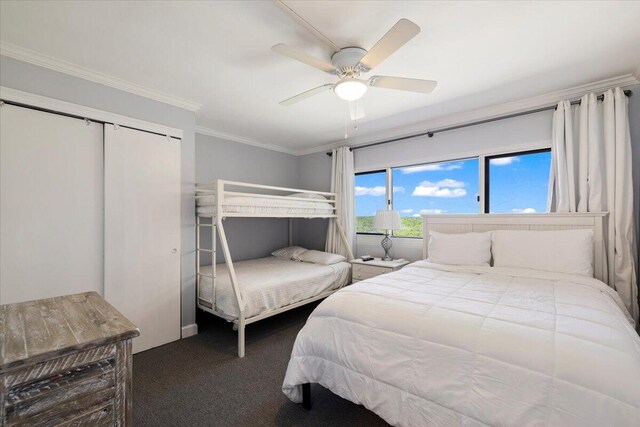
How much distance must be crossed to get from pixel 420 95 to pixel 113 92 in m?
2.91

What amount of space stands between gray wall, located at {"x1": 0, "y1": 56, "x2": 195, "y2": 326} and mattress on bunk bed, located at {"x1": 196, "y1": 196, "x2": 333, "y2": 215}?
0.75 feet

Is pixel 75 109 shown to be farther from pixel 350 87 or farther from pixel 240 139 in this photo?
pixel 350 87

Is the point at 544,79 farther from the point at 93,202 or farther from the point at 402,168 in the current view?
the point at 93,202

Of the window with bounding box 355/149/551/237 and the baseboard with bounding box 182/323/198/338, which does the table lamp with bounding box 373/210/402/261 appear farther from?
the baseboard with bounding box 182/323/198/338

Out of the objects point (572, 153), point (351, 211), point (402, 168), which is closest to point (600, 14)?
point (572, 153)

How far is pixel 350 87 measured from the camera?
78.2 inches

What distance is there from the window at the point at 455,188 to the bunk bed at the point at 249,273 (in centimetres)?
91

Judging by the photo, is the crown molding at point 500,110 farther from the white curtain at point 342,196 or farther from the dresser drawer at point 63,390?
the dresser drawer at point 63,390

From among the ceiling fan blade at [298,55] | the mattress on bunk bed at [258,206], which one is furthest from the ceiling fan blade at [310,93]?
the mattress on bunk bed at [258,206]

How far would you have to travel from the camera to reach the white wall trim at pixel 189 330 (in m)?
2.97

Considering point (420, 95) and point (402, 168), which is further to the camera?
point (402, 168)

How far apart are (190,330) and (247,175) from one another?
7.69ft

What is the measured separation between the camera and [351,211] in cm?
434

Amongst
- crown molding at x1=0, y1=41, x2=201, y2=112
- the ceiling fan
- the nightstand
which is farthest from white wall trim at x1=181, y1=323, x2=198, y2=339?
the ceiling fan
